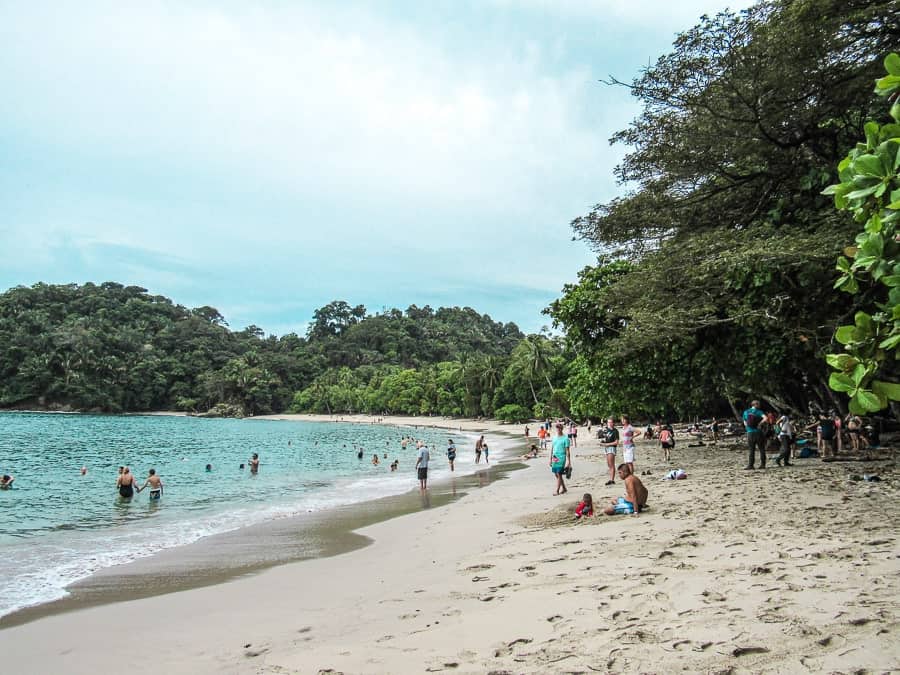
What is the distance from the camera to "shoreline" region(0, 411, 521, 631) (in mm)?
7695

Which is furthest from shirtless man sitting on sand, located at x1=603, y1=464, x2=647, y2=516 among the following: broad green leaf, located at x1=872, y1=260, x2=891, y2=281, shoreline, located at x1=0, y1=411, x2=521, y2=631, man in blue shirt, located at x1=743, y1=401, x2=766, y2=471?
broad green leaf, located at x1=872, y1=260, x2=891, y2=281

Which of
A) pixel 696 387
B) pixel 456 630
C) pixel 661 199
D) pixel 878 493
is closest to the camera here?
pixel 456 630

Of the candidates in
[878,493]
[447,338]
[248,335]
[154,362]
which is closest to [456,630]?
[878,493]

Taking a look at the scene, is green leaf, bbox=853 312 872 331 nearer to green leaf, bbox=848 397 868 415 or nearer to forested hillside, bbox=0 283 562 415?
green leaf, bbox=848 397 868 415

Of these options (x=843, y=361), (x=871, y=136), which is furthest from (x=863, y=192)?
(x=843, y=361)

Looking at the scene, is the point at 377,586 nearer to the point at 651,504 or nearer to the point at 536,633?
the point at 536,633

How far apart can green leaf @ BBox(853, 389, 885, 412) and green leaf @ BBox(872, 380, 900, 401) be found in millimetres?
34

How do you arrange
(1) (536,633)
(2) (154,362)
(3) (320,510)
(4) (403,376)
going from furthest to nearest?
(2) (154,362)
(4) (403,376)
(3) (320,510)
(1) (536,633)

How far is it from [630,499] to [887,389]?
7862mm

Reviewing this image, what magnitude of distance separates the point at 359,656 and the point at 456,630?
81cm

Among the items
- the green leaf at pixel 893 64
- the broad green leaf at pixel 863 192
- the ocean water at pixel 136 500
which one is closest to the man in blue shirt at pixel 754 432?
the ocean water at pixel 136 500

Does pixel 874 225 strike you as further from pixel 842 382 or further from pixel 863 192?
pixel 842 382

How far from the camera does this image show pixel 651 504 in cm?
1022

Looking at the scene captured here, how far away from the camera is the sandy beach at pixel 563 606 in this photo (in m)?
3.85
